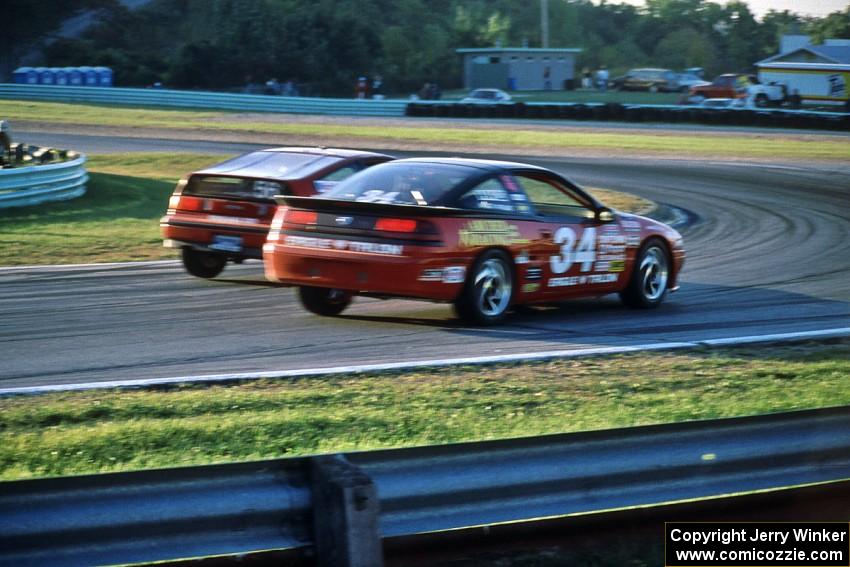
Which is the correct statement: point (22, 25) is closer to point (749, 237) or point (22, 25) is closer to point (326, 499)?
point (749, 237)

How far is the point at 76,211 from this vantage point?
18.8 m

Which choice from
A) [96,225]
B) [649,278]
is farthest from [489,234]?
[96,225]

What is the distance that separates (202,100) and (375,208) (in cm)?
4311

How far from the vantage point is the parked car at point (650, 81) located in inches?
2989

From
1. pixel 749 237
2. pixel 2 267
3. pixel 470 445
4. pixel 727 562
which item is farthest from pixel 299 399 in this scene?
pixel 749 237

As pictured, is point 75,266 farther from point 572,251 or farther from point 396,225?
point 572,251

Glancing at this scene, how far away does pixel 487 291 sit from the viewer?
9.68m

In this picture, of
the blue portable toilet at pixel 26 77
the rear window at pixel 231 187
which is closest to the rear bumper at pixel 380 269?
the rear window at pixel 231 187

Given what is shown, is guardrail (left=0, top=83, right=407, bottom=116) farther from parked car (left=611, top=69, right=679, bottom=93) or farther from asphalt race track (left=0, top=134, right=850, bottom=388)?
asphalt race track (left=0, top=134, right=850, bottom=388)

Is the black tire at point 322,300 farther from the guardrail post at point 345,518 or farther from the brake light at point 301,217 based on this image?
the guardrail post at point 345,518

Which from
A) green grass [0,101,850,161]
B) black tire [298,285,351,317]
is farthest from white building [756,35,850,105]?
black tire [298,285,351,317]

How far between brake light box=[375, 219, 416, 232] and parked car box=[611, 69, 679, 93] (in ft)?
226

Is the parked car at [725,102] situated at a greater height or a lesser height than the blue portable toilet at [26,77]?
lesser

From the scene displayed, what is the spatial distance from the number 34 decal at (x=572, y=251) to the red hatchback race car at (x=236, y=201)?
2715 millimetres
